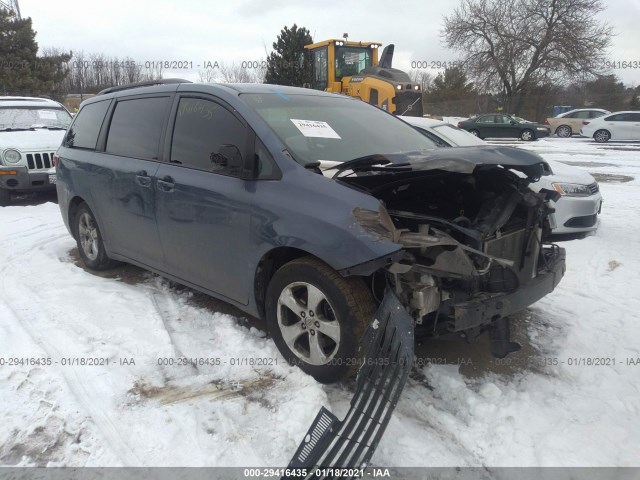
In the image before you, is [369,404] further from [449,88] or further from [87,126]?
[449,88]

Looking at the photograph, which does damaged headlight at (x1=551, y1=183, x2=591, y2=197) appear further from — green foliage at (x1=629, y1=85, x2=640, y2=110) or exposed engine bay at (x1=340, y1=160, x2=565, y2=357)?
green foliage at (x1=629, y1=85, x2=640, y2=110)

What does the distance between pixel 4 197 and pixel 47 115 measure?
2.26 m

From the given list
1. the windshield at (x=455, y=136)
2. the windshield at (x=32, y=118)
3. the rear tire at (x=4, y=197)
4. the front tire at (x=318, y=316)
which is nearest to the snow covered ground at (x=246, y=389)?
the front tire at (x=318, y=316)

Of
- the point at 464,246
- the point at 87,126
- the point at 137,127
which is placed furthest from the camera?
the point at 87,126

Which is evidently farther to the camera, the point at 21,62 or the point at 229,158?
the point at 21,62

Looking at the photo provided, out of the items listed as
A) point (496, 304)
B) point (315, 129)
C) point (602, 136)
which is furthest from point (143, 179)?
point (602, 136)

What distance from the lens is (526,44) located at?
112ft

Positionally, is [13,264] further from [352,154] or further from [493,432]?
[493,432]

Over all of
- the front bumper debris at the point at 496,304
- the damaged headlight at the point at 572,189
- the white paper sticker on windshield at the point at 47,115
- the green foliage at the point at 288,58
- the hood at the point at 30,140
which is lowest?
the front bumper debris at the point at 496,304

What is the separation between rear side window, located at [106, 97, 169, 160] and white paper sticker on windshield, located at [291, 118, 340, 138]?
1259 millimetres

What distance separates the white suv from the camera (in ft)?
28.1

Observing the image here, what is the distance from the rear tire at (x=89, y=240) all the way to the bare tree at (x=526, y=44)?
3559 centimetres

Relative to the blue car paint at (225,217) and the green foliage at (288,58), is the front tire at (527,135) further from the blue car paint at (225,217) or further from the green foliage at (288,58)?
the blue car paint at (225,217)

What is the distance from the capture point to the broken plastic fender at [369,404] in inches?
89.2
